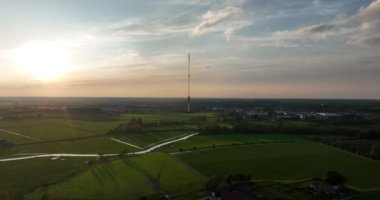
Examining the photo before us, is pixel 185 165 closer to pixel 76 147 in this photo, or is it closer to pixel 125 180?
pixel 125 180

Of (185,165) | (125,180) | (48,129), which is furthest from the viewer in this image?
(48,129)

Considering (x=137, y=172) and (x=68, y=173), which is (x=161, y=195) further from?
(x=68, y=173)

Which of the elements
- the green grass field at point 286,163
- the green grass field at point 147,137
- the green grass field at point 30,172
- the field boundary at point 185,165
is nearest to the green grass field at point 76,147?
the green grass field at point 147,137

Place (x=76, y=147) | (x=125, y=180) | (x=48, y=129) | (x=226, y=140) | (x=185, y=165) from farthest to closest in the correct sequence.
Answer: (x=48, y=129), (x=226, y=140), (x=76, y=147), (x=185, y=165), (x=125, y=180)

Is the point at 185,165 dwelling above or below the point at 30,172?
above

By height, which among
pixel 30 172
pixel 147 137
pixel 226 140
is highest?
pixel 147 137

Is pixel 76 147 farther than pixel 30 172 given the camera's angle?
Yes

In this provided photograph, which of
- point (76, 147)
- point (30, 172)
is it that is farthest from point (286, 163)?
point (76, 147)

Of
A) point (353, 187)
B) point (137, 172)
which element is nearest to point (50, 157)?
point (137, 172)

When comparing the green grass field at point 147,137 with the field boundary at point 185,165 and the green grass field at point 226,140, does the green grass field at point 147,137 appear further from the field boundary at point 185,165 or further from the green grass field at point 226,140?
the field boundary at point 185,165
